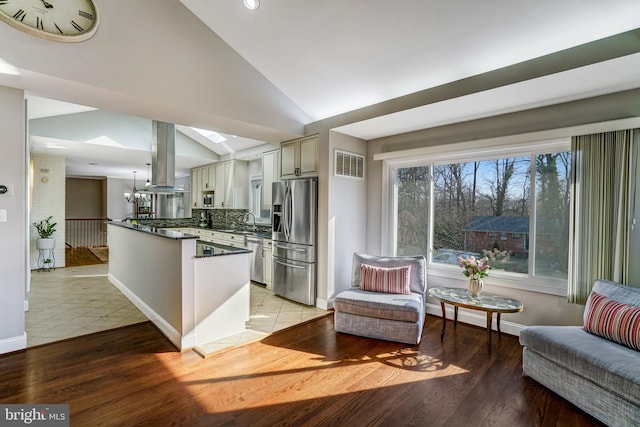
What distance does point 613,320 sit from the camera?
7.35 ft

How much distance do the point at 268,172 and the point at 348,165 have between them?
6.21ft

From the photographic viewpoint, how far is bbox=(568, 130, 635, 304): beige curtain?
259 cm

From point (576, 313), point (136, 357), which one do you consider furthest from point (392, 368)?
point (136, 357)

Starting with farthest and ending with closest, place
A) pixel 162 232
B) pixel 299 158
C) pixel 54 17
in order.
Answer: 1. pixel 299 158
2. pixel 162 232
3. pixel 54 17

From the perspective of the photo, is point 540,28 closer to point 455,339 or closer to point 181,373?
point 455,339

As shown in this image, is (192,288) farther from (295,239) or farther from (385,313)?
(385,313)

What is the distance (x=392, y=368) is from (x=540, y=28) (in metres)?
2.95

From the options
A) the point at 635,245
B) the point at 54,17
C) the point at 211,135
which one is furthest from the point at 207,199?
the point at 635,245

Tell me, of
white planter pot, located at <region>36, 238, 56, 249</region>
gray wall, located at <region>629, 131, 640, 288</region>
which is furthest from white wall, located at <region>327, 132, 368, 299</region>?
white planter pot, located at <region>36, 238, 56, 249</region>

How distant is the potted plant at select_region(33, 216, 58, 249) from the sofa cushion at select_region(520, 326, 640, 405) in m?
7.98

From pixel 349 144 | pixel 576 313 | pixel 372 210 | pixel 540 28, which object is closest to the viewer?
pixel 540 28

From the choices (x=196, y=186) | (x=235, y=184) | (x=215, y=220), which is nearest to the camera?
(x=235, y=184)

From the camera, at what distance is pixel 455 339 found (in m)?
3.20

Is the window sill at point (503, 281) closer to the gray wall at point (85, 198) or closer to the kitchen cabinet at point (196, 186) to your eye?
A: the kitchen cabinet at point (196, 186)
